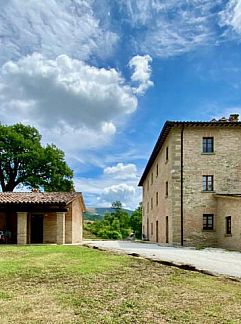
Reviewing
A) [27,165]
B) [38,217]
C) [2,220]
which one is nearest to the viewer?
[2,220]

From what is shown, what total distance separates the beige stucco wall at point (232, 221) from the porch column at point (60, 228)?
10.3m

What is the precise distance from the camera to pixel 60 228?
87.2ft

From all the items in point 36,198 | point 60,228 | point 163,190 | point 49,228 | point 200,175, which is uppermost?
point 200,175

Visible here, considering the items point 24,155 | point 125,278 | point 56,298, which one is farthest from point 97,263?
point 24,155

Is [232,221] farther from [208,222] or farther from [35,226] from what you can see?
[35,226]

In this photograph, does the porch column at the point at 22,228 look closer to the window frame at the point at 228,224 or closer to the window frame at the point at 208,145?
the window frame at the point at 208,145

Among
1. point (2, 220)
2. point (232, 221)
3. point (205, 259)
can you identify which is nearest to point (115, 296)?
point (205, 259)

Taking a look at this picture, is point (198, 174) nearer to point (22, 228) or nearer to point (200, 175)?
point (200, 175)

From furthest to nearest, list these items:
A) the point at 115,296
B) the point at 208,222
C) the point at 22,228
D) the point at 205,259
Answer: the point at 22,228 < the point at 208,222 < the point at 205,259 < the point at 115,296

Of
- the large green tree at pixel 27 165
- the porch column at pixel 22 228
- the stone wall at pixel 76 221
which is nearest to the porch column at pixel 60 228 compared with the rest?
the porch column at pixel 22 228

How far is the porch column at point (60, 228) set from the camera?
86.9 ft

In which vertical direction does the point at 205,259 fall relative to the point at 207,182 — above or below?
below

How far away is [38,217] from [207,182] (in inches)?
492

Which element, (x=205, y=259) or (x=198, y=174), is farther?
(x=198, y=174)
